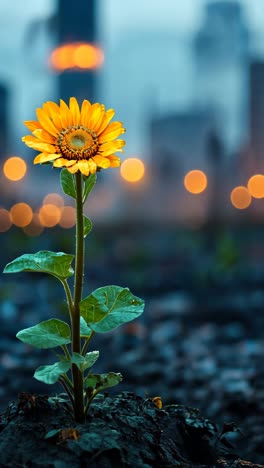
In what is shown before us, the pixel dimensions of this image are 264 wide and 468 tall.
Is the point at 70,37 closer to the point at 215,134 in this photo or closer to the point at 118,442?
the point at 215,134

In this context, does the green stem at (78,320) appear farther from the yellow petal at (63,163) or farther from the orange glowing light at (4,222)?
the orange glowing light at (4,222)

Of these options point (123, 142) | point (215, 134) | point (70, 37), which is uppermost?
point (70, 37)

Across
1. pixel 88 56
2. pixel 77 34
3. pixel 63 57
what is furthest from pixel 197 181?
pixel 77 34

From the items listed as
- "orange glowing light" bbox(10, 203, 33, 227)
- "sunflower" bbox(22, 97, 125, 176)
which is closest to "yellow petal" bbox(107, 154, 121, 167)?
"sunflower" bbox(22, 97, 125, 176)

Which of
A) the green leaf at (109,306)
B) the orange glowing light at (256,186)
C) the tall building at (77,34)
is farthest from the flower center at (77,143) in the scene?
the tall building at (77,34)

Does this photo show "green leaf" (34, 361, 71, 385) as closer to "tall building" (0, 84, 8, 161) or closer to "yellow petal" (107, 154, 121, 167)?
"yellow petal" (107, 154, 121, 167)

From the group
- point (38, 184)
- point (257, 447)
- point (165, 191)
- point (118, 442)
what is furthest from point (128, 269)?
point (38, 184)

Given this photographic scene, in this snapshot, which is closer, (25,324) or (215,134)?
(25,324)
